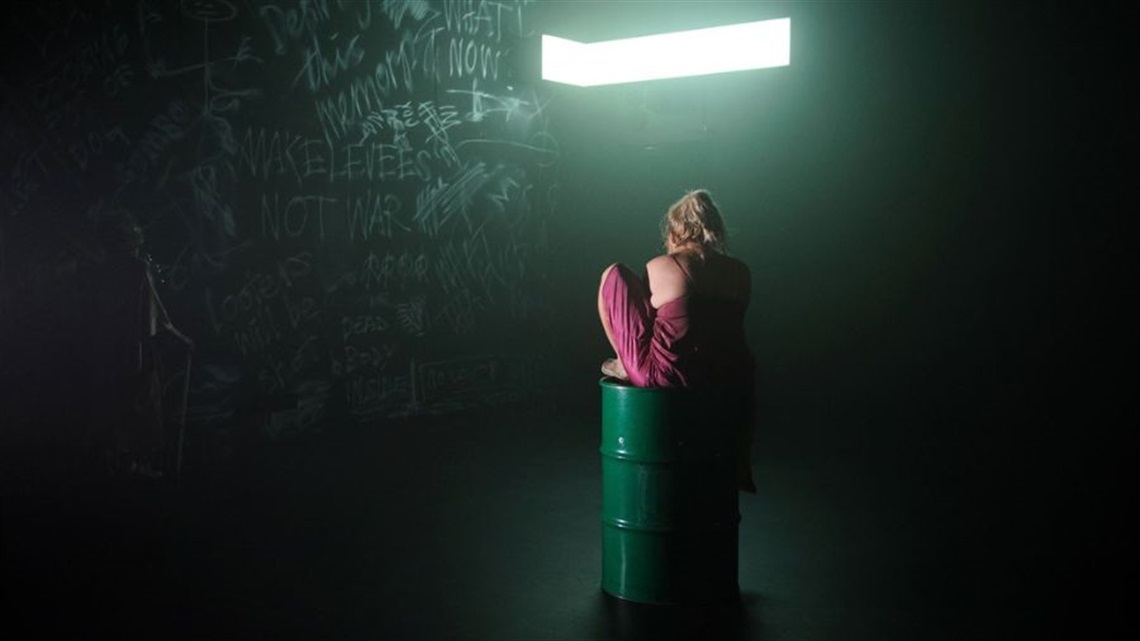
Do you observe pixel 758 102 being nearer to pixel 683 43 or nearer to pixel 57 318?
pixel 683 43

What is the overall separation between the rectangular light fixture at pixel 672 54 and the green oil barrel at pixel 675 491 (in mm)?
2623

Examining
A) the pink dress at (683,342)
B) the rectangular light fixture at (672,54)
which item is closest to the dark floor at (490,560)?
the pink dress at (683,342)

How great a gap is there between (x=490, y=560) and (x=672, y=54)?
10.8ft

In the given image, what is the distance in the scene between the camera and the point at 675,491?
479cm

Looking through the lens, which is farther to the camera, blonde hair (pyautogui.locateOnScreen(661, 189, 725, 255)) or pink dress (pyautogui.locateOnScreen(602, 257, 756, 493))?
blonde hair (pyautogui.locateOnScreen(661, 189, 725, 255))

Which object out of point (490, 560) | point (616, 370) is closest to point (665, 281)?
point (616, 370)

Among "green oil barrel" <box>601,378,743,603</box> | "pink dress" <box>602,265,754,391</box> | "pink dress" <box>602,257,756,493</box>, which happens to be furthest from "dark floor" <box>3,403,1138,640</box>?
"pink dress" <box>602,265,754,391</box>

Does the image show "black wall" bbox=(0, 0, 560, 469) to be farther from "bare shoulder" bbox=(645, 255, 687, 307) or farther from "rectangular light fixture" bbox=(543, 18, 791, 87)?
"bare shoulder" bbox=(645, 255, 687, 307)

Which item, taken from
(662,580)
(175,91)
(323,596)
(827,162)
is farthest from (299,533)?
(827,162)

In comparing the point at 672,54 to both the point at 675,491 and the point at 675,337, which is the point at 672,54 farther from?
the point at 675,491

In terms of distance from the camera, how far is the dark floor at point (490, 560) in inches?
183

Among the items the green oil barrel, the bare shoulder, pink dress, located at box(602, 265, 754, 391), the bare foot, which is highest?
the bare shoulder

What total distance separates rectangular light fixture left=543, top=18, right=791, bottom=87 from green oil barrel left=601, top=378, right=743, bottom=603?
2.62m

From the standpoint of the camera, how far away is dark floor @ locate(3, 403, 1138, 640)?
15.2ft
